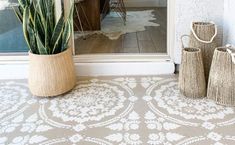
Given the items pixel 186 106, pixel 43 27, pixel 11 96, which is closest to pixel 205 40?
pixel 186 106

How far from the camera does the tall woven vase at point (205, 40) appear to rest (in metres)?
2.19

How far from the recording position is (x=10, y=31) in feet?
8.52

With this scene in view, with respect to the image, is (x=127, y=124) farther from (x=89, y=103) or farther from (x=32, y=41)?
(x=32, y=41)

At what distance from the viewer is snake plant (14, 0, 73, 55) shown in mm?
2045

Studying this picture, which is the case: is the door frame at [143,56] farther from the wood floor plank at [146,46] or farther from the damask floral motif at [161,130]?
the damask floral motif at [161,130]

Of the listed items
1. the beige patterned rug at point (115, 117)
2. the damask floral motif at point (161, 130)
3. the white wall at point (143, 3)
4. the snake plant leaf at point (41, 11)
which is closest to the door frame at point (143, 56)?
the beige patterned rug at point (115, 117)

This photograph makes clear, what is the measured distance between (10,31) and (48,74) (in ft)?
2.52

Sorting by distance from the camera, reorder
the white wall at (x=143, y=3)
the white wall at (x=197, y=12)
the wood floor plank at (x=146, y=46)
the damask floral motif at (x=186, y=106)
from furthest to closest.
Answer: the white wall at (x=143, y=3) < the wood floor plank at (x=146, y=46) < the white wall at (x=197, y=12) < the damask floral motif at (x=186, y=106)

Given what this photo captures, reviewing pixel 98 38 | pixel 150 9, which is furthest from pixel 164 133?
pixel 150 9

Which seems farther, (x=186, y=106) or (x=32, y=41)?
(x=32, y=41)

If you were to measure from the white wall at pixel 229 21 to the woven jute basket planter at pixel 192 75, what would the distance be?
38 cm

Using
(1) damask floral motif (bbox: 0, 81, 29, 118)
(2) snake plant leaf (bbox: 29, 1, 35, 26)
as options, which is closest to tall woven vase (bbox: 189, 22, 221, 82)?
(2) snake plant leaf (bbox: 29, 1, 35, 26)

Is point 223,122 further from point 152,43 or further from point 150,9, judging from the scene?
point 150,9

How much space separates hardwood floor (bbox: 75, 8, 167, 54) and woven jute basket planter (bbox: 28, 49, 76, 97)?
0.85 metres
